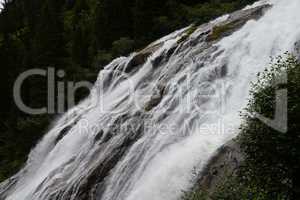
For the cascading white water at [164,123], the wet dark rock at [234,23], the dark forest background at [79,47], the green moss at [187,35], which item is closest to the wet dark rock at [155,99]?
the cascading white water at [164,123]

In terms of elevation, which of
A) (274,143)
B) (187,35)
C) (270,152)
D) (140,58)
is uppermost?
(187,35)

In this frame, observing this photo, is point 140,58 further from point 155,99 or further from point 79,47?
point 79,47

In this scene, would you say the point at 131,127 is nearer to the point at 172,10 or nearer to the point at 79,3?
the point at 172,10

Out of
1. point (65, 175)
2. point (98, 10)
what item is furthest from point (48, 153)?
point (98, 10)

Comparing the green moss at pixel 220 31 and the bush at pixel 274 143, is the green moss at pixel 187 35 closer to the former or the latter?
the green moss at pixel 220 31

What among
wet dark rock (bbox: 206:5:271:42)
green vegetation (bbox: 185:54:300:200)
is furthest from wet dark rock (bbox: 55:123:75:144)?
green vegetation (bbox: 185:54:300:200)

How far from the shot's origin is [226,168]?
16062 millimetres

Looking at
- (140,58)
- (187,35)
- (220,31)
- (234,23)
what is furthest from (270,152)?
(140,58)

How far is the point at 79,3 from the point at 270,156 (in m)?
59.3

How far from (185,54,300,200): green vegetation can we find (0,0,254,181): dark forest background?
22.5 m

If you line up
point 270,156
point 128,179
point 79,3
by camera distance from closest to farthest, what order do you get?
point 270,156 → point 128,179 → point 79,3

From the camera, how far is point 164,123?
67.6 ft

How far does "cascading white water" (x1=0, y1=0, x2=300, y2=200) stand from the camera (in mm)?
18047

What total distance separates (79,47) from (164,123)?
31.0 metres
